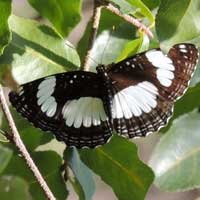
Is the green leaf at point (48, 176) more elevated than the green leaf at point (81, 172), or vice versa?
the green leaf at point (81, 172)

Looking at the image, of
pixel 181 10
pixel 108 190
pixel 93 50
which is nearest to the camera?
pixel 181 10

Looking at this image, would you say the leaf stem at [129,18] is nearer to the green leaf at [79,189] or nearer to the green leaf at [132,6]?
the green leaf at [132,6]

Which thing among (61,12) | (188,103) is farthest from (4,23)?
(188,103)

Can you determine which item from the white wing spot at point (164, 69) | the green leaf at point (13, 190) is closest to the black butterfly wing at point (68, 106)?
the white wing spot at point (164, 69)

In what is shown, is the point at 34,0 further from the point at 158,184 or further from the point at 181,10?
the point at 158,184

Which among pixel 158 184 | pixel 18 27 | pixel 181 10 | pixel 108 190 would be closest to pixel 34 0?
pixel 18 27

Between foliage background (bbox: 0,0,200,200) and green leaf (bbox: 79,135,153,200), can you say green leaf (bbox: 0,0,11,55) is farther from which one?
green leaf (bbox: 79,135,153,200)

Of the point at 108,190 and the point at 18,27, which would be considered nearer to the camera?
the point at 18,27
